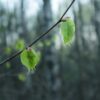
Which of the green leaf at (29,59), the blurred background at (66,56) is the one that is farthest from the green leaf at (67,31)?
the blurred background at (66,56)

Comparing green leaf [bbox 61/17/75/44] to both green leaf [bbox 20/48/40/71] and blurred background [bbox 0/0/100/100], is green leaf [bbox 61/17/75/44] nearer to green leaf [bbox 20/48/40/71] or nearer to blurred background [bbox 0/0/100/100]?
green leaf [bbox 20/48/40/71]

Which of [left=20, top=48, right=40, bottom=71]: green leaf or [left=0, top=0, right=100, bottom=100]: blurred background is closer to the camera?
[left=20, top=48, right=40, bottom=71]: green leaf

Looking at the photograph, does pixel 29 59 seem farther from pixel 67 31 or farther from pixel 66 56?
pixel 66 56


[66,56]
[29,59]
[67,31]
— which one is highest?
[67,31]

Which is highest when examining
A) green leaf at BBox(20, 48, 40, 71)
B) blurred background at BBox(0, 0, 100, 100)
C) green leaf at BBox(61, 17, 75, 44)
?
green leaf at BBox(61, 17, 75, 44)

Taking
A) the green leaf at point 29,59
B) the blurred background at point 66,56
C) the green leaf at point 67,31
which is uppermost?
the green leaf at point 67,31

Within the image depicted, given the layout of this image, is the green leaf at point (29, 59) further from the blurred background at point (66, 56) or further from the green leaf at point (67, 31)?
the blurred background at point (66, 56)

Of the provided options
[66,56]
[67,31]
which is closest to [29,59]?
[67,31]

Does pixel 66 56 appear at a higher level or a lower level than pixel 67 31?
lower

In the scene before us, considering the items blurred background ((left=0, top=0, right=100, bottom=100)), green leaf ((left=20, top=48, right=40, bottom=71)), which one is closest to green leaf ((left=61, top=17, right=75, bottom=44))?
green leaf ((left=20, top=48, right=40, bottom=71))

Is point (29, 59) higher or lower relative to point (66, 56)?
higher

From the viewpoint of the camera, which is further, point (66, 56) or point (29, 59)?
point (66, 56)
